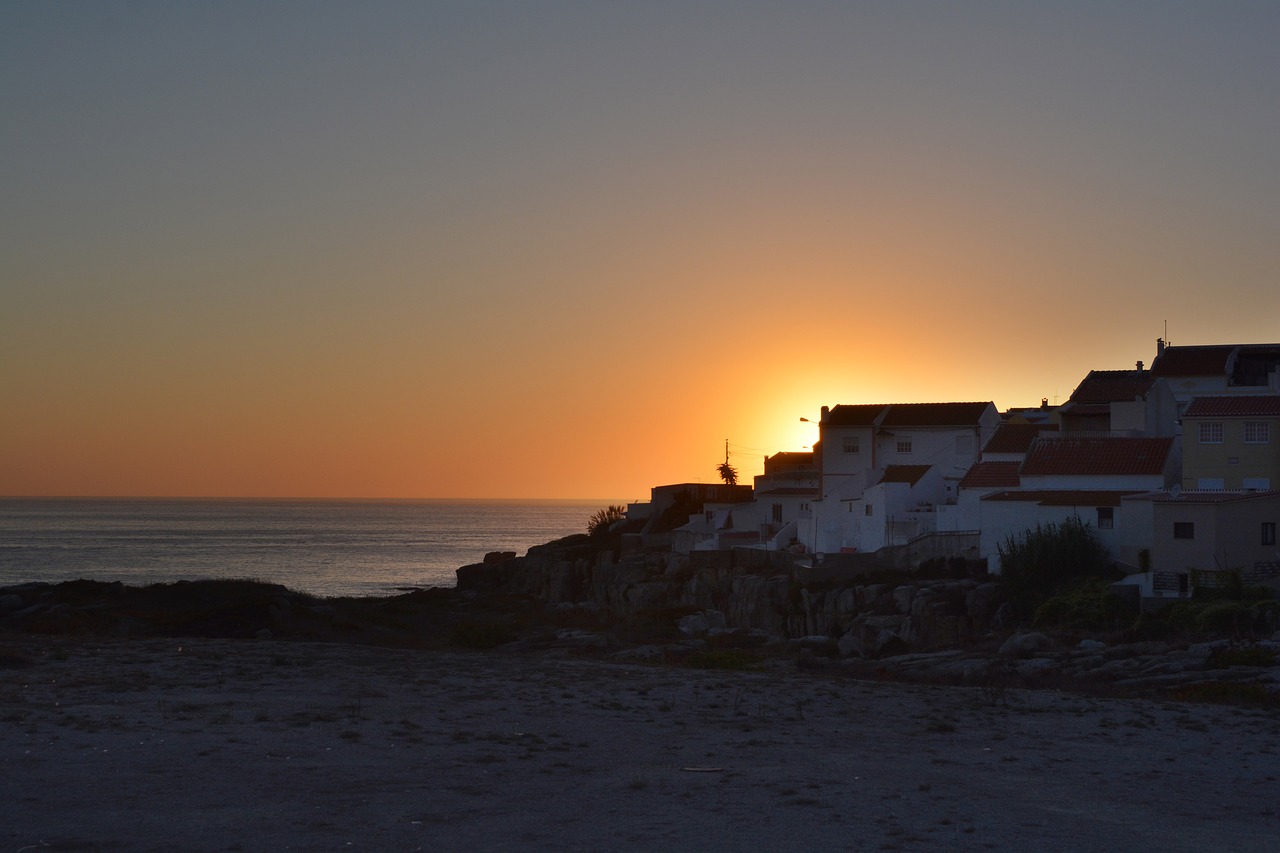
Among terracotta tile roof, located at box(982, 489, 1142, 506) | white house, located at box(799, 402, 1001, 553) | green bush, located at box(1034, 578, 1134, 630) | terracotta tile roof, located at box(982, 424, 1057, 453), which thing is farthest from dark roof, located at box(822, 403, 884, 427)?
green bush, located at box(1034, 578, 1134, 630)

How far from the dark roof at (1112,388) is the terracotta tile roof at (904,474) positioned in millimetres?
8382

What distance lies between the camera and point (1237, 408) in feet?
161

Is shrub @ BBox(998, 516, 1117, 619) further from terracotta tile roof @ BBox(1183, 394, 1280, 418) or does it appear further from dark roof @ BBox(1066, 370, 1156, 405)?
dark roof @ BBox(1066, 370, 1156, 405)

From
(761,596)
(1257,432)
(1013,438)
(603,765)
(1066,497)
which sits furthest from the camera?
(1013,438)

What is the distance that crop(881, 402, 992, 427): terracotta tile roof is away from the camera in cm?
6700

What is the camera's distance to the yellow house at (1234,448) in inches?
1895

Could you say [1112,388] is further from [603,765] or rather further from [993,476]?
[603,765]

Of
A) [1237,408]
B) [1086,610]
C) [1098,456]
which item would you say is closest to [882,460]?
[1098,456]

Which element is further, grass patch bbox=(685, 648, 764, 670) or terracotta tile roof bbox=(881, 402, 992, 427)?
terracotta tile roof bbox=(881, 402, 992, 427)

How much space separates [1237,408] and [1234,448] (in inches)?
70.5

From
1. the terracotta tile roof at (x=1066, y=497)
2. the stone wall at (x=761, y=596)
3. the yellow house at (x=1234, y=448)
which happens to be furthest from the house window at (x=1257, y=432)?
the stone wall at (x=761, y=596)

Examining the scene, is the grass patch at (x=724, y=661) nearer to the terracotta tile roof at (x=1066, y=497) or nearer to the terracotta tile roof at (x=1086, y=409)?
the terracotta tile roof at (x=1066, y=497)

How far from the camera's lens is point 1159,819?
46.3 feet

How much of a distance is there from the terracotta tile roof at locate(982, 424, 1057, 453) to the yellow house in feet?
30.7
